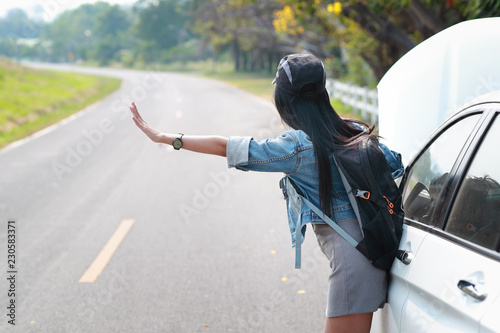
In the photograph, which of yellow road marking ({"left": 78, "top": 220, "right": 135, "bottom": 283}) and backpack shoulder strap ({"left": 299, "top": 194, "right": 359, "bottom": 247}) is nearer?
backpack shoulder strap ({"left": 299, "top": 194, "right": 359, "bottom": 247})

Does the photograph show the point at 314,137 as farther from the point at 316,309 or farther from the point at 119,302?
the point at 119,302

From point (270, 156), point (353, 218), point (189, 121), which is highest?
point (270, 156)

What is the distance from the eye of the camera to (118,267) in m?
5.45

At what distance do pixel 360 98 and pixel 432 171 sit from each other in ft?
53.7

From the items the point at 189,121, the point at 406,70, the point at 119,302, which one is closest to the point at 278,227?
the point at 119,302

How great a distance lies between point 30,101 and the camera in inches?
885

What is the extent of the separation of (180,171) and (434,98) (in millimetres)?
7834

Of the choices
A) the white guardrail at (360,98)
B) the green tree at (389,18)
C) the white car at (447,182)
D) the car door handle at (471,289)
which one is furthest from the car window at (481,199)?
the white guardrail at (360,98)

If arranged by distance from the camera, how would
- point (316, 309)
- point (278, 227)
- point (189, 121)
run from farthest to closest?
point (189, 121) < point (278, 227) < point (316, 309)

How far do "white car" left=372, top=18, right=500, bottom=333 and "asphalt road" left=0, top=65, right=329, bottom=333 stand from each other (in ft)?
6.04

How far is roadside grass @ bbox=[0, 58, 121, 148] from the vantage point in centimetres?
1733

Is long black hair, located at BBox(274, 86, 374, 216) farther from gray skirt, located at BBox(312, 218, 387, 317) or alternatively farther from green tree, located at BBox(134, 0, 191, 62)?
green tree, located at BBox(134, 0, 191, 62)

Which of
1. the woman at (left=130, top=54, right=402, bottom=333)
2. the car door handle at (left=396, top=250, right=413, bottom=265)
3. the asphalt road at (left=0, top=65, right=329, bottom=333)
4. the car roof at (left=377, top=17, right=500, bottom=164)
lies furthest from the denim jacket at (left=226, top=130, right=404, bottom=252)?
the asphalt road at (left=0, top=65, right=329, bottom=333)

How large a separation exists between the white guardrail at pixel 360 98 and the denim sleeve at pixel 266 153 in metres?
12.8
